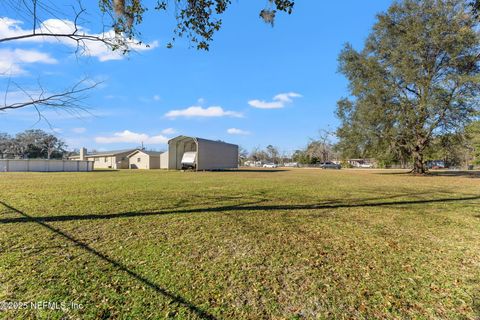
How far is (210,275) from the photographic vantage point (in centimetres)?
308

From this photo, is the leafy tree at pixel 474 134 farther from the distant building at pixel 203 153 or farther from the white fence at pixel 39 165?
the white fence at pixel 39 165

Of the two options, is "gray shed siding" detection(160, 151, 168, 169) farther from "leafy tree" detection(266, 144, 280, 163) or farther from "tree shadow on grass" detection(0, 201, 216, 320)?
"leafy tree" detection(266, 144, 280, 163)

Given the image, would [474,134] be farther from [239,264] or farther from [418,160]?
[239,264]

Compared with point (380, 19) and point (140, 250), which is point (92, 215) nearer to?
point (140, 250)

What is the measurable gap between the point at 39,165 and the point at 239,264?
113ft

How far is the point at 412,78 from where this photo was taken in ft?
67.3

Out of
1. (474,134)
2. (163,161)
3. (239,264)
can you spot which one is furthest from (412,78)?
(163,161)

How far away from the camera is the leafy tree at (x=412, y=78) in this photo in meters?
19.6

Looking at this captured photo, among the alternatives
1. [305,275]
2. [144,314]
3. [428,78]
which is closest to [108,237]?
[144,314]

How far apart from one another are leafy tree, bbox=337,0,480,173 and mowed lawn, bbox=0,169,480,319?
706 inches

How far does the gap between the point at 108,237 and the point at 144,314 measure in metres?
2.37

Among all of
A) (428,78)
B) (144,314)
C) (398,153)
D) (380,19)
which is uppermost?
(380,19)

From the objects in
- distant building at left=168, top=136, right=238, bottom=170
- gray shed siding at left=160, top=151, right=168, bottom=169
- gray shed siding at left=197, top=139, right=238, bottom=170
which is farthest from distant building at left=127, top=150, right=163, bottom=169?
gray shed siding at left=197, top=139, right=238, bottom=170

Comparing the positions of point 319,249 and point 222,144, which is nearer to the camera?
point 319,249
